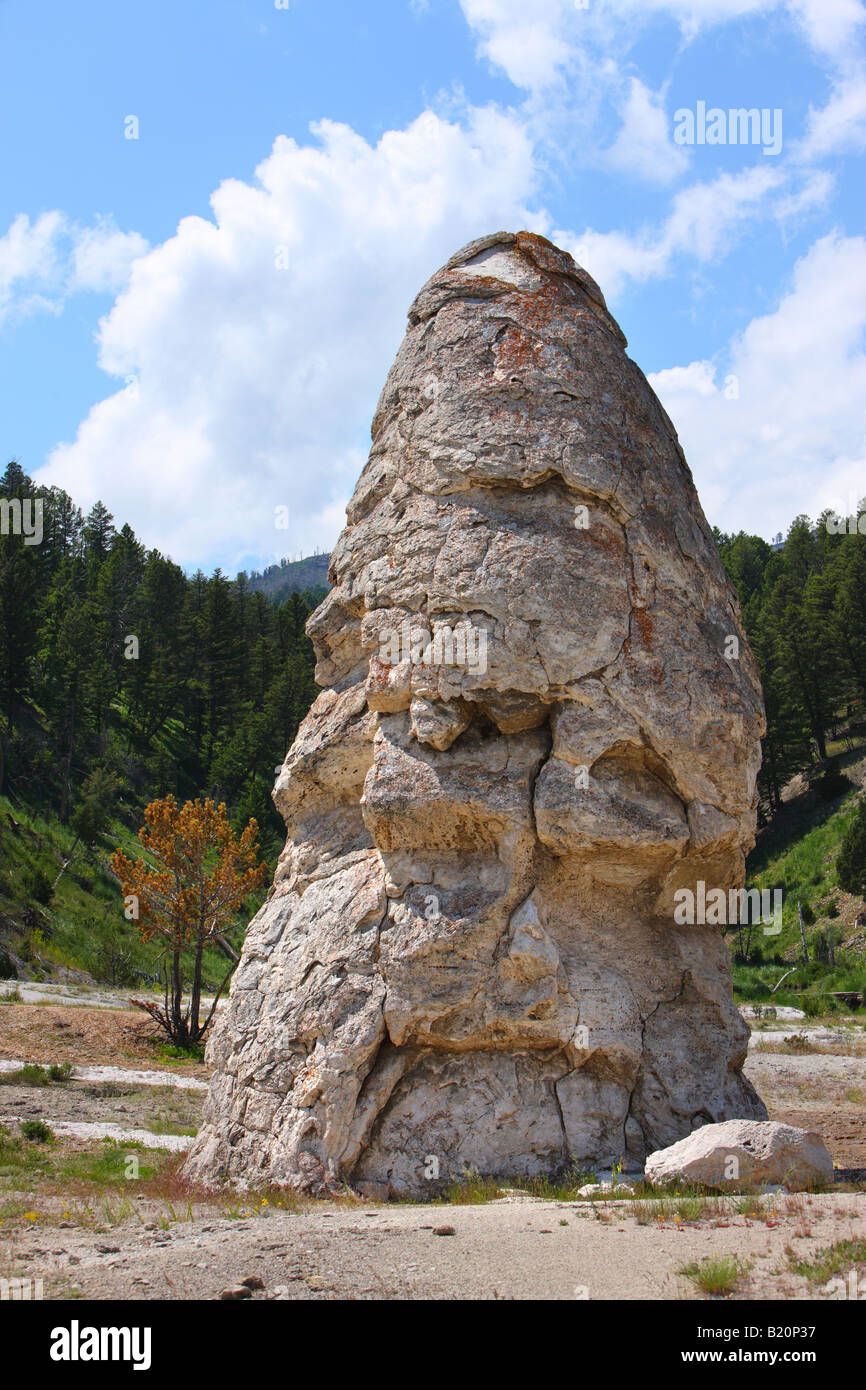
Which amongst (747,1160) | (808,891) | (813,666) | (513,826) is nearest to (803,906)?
(808,891)

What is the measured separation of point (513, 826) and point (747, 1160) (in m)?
3.31

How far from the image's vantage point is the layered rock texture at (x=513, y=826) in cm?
891

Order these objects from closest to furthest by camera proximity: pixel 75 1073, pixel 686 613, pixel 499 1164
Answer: pixel 499 1164
pixel 686 613
pixel 75 1073

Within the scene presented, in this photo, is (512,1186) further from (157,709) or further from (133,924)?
(157,709)

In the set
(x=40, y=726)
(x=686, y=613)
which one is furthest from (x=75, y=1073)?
(x=40, y=726)

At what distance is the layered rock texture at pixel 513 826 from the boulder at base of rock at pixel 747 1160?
144 centimetres

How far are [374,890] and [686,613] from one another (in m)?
4.11

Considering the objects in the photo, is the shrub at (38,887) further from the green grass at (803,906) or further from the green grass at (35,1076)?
the green grass at (803,906)

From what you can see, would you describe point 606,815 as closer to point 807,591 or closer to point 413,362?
point 413,362

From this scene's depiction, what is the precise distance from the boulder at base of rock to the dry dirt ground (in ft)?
0.96

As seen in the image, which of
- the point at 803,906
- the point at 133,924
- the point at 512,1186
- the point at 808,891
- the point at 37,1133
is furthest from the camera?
the point at 808,891

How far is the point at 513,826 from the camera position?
30.5ft

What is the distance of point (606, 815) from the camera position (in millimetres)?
9227
